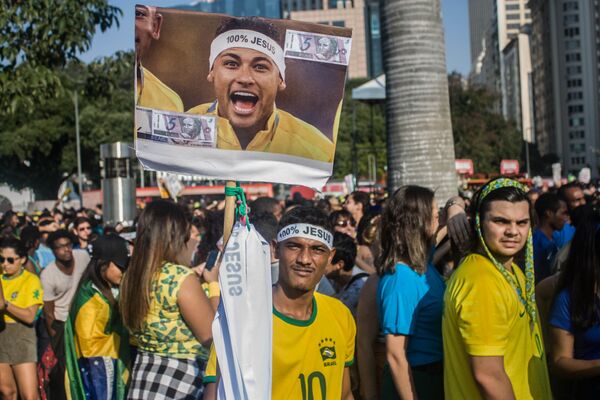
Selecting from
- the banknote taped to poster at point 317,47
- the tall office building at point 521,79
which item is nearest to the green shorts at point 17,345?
the banknote taped to poster at point 317,47

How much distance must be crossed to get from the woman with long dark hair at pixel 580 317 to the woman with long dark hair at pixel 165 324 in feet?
5.62

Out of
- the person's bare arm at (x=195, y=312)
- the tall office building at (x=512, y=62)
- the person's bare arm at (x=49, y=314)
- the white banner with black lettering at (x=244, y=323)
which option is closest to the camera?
the white banner with black lettering at (x=244, y=323)

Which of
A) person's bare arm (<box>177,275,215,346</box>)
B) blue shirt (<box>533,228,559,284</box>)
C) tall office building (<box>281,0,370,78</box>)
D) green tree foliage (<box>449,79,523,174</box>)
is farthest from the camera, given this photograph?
tall office building (<box>281,0,370,78</box>)

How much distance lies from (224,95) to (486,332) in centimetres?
160

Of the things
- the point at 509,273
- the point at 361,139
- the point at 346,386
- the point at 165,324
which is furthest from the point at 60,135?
the point at 509,273

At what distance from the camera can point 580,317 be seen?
3.96 meters

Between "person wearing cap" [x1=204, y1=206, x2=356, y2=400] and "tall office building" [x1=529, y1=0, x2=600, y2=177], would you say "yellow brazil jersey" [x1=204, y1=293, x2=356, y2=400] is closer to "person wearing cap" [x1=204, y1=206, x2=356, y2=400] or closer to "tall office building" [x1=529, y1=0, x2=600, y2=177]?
"person wearing cap" [x1=204, y1=206, x2=356, y2=400]

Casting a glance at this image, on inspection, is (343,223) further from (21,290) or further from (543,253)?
(21,290)

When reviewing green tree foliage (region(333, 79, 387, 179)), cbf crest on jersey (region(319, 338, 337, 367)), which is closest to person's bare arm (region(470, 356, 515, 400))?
cbf crest on jersey (region(319, 338, 337, 367))

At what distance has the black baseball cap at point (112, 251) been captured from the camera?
532cm

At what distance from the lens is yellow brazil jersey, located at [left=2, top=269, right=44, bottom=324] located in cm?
743

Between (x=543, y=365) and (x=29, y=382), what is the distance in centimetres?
499

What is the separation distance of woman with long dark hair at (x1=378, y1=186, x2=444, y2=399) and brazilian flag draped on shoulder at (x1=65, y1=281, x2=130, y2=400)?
1.71 meters

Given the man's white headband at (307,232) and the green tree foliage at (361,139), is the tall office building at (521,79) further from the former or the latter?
the man's white headband at (307,232)
